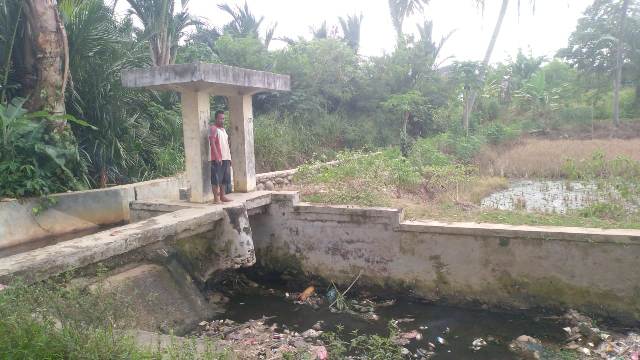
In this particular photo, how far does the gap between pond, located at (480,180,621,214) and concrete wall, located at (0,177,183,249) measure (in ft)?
18.3

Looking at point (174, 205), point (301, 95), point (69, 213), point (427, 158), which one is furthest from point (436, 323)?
point (301, 95)

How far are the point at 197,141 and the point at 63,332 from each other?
4176mm

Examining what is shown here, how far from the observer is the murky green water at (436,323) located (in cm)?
505

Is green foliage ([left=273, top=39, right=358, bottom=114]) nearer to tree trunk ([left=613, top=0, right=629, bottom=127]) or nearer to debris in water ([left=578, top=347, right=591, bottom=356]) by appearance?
tree trunk ([left=613, top=0, right=629, bottom=127])

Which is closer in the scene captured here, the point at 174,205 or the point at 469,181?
the point at 174,205

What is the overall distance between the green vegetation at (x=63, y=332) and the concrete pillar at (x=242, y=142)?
4497 millimetres

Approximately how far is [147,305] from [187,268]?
1203mm

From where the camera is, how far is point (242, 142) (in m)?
7.36

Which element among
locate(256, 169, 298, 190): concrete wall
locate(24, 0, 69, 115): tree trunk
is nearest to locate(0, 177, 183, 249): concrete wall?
locate(24, 0, 69, 115): tree trunk

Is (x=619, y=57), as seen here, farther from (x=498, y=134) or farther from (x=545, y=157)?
(x=545, y=157)

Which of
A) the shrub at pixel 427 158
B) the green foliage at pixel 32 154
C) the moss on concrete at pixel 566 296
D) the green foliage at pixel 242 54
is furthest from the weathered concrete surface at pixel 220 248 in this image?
the green foliage at pixel 242 54

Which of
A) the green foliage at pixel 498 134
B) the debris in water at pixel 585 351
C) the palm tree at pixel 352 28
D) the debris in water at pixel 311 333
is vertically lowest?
the debris in water at pixel 585 351

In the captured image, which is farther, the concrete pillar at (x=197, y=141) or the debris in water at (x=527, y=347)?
the concrete pillar at (x=197, y=141)

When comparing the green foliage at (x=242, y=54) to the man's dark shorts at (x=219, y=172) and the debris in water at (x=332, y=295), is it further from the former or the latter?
the debris in water at (x=332, y=295)
